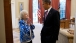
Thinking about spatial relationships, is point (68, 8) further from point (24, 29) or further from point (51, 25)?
point (51, 25)

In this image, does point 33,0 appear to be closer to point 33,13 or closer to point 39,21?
point 33,13

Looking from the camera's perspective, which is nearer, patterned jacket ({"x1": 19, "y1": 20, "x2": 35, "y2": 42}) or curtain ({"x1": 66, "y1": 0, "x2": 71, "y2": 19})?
patterned jacket ({"x1": 19, "y1": 20, "x2": 35, "y2": 42})

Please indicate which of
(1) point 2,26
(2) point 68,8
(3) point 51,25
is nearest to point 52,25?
(3) point 51,25

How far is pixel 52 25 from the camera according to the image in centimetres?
188

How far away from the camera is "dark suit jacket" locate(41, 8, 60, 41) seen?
1.83m

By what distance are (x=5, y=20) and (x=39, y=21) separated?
23.3 feet

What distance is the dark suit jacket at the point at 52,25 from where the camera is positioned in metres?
1.83

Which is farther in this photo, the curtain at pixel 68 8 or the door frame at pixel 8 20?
the curtain at pixel 68 8

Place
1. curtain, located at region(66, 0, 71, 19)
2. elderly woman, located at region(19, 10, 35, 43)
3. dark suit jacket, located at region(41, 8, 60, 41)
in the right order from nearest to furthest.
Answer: dark suit jacket, located at region(41, 8, 60, 41)
elderly woman, located at region(19, 10, 35, 43)
curtain, located at region(66, 0, 71, 19)

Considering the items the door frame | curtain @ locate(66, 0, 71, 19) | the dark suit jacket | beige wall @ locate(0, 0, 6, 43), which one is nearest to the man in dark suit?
the dark suit jacket

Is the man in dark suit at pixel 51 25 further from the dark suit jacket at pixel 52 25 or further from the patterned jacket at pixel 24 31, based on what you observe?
the patterned jacket at pixel 24 31

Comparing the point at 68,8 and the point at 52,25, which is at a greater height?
the point at 68,8

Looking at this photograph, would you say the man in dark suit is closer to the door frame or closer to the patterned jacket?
the door frame

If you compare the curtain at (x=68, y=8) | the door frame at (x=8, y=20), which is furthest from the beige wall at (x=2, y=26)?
the curtain at (x=68, y=8)
